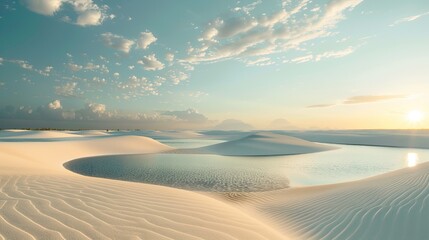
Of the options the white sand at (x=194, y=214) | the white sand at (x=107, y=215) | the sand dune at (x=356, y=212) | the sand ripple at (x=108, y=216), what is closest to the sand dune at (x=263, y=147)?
the sand dune at (x=356, y=212)

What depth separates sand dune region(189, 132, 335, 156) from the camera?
31.0m

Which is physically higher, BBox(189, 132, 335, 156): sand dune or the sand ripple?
the sand ripple

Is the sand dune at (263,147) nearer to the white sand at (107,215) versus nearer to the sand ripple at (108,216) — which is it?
the white sand at (107,215)

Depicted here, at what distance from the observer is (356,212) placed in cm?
623

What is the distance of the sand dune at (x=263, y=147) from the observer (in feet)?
102

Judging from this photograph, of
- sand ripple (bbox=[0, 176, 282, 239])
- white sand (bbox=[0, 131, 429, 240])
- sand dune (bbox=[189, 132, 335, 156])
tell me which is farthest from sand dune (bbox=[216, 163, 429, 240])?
sand dune (bbox=[189, 132, 335, 156])

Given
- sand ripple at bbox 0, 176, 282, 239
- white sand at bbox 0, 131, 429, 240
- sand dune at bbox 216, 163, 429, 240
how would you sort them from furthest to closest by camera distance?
sand dune at bbox 216, 163, 429, 240
white sand at bbox 0, 131, 429, 240
sand ripple at bbox 0, 176, 282, 239

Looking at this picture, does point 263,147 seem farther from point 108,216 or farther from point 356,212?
point 108,216

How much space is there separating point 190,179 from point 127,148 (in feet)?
69.0

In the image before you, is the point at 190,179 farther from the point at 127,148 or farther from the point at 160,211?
the point at 127,148

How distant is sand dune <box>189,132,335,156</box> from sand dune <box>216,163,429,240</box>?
2126cm

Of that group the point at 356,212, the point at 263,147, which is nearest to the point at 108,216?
the point at 356,212

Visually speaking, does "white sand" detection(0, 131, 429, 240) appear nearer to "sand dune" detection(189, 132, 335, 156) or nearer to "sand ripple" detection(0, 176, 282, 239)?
"sand ripple" detection(0, 176, 282, 239)

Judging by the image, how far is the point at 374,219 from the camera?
562cm
